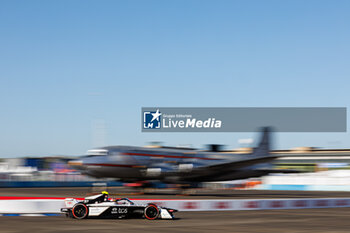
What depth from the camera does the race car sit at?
1747 centimetres

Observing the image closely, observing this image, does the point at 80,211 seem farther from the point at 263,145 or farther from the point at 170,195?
the point at 263,145

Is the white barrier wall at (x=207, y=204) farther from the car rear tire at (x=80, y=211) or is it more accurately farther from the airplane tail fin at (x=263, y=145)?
the airplane tail fin at (x=263, y=145)

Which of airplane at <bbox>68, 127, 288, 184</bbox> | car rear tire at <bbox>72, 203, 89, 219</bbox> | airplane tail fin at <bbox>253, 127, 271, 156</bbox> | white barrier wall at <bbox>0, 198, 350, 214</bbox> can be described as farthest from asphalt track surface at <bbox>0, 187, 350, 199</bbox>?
car rear tire at <bbox>72, 203, 89, 219</bbox>

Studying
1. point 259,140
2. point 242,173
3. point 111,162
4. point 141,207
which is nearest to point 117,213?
point 141,207

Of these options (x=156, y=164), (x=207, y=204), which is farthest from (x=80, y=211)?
(x=156, y=164)

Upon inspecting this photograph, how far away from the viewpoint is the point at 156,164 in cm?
3653

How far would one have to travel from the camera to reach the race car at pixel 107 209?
57.3 ft

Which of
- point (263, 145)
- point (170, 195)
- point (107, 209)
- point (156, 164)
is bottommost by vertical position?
point (170, 195)

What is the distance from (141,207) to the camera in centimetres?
1811

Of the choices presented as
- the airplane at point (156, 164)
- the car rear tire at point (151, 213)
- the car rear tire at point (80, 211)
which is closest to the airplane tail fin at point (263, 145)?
the airplane at point (156, 164)

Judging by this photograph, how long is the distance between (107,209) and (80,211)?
35.2 inches

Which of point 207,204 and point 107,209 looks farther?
point 207,204

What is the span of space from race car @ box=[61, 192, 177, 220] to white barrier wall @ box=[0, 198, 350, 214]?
2113 mm

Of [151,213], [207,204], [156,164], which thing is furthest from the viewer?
[156,164]
